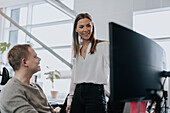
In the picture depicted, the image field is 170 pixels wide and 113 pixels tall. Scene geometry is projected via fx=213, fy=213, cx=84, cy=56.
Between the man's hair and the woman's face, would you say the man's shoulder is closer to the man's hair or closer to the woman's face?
the man's hair

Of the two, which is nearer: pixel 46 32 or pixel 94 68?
pixel 94 68

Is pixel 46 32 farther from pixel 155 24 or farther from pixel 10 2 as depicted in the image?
pixel 155 24

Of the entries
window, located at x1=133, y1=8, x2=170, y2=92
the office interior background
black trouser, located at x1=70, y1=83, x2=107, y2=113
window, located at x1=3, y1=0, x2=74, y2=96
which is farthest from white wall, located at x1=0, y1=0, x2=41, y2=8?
black trouser, located at x1=70, y1=83, x2=107, y2=113

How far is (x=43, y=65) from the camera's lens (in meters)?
4.84

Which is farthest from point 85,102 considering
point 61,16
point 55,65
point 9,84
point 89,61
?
point 61,16

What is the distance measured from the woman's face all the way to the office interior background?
0.57 m

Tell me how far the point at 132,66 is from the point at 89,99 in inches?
25.8

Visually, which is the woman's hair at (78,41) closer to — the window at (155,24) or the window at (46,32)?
the window at (155,24)

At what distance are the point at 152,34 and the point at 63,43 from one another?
202 centimetres

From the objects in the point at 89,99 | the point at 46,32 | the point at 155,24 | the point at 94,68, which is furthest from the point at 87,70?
the point at 46,32

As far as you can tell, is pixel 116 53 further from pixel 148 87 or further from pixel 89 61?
pixel 89 61

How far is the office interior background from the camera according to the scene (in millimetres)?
3369

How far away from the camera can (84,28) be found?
1481mm

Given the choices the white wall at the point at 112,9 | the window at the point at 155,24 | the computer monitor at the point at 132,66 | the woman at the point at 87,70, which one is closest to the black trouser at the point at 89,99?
the woman at the point at 87,70
